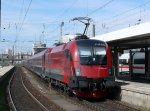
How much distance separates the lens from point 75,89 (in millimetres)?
19719

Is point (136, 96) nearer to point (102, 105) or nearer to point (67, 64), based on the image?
point (102, 105)

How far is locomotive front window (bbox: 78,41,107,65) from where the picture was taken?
19.7 meters

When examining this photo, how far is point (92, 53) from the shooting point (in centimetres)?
2003

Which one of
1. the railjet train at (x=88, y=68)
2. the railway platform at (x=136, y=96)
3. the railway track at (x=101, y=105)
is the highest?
the railjet train at (x=88, y=68)

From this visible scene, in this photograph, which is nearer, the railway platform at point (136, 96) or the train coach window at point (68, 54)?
the railway platform at point (136, 96)

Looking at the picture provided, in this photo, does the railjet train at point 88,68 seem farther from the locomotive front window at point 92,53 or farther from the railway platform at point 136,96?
the railway platform at point 136,96

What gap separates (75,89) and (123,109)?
383 centimetres

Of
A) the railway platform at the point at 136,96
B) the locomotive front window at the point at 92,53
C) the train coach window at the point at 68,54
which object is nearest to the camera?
the railway platform at the point at 136,96

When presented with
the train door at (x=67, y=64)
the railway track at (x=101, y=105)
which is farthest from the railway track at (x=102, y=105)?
the train door at (x=67, y=64)

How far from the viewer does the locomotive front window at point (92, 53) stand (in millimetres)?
19672

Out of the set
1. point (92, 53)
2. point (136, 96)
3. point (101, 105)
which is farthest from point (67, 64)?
point (136, 96)

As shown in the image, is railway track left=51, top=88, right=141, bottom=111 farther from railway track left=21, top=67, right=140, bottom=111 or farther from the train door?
the train door

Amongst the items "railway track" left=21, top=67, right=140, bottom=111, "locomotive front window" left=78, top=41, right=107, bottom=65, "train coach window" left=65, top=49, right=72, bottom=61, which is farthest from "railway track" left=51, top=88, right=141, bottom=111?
"train coach window" left=65, top=49, right=72, bottom=61

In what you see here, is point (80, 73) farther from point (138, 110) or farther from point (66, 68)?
point (138, 110)
